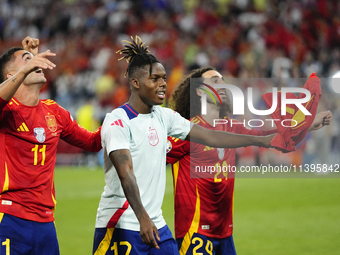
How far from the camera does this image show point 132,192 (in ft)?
10.3

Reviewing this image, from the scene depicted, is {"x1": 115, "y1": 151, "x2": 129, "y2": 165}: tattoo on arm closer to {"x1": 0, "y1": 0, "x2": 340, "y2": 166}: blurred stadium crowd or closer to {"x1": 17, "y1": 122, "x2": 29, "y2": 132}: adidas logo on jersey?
{"x1": 17, "y1": 122, "x2": 29, "y2": 132}: adidas logo on jersey

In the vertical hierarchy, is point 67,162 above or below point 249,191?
above

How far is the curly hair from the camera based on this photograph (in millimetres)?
4777

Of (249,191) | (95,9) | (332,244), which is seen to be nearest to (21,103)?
(332,244)

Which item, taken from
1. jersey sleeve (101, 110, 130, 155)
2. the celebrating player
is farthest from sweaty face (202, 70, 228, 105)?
jersey sleeve (101, 110, 130, 155)

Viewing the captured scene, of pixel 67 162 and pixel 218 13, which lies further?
pixel 218 13

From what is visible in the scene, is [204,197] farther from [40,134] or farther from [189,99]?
[40,134]

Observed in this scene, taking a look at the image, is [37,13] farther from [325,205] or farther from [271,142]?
[271,142]

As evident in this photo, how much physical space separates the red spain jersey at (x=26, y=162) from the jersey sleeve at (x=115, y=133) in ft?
2.00

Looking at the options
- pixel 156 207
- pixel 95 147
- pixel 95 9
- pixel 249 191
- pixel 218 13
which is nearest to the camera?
pixel 156 207

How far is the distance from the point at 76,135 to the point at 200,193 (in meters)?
1.25

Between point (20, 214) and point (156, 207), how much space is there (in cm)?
103

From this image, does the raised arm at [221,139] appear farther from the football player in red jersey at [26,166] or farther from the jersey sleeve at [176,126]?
the football player in red jersey at [26,166]

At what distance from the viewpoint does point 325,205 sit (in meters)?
10.4
